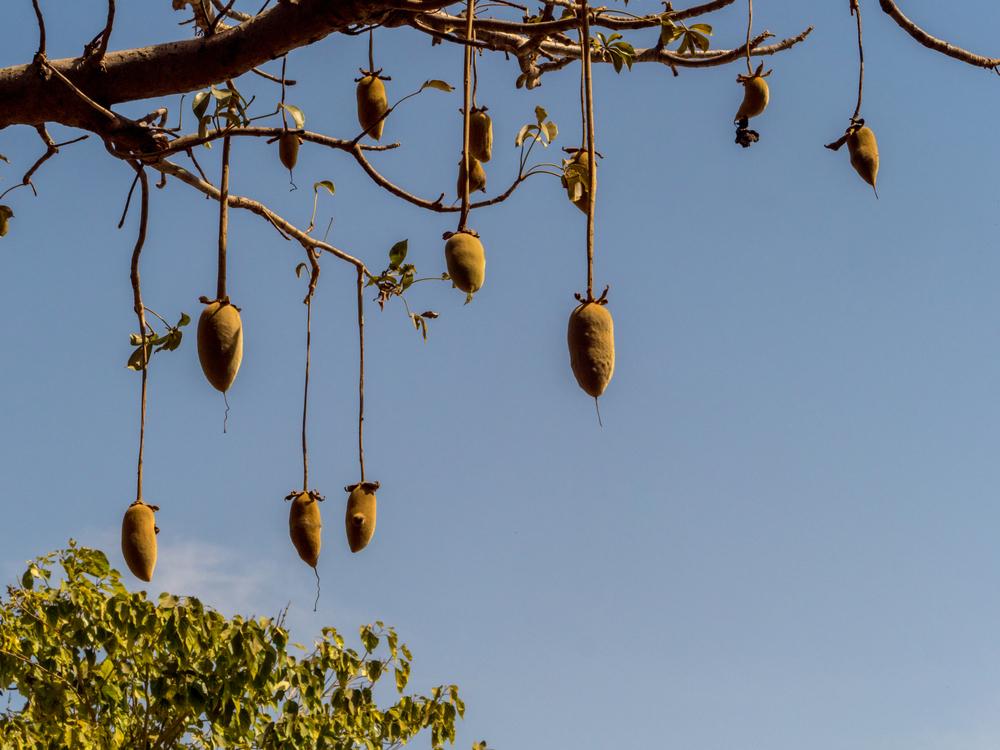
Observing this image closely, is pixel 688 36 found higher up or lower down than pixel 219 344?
higher up

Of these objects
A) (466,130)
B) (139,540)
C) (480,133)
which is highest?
(480,133)

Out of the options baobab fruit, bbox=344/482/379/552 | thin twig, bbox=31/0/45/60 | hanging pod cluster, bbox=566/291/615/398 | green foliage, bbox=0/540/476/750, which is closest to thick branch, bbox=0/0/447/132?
thin twig, bbox=31/0/45/60

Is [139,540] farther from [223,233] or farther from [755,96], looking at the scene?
[755,96]

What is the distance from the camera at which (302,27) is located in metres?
1.61

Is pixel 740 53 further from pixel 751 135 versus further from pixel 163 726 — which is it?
pixel 163 726

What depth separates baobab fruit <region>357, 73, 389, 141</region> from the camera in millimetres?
1979

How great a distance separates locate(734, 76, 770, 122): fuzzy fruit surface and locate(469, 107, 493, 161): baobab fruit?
16.3 inches

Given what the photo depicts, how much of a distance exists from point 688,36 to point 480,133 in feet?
1.20

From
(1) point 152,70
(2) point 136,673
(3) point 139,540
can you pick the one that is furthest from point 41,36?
(2) point 136,673

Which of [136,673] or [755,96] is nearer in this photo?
[755,96]

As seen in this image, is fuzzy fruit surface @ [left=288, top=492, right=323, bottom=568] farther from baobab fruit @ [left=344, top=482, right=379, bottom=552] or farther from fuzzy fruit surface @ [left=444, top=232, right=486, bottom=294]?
fuzzy fruit surface @ [left=444, top=232, right=486, bottom=294]

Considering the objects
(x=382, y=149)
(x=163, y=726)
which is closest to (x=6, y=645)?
(x=163, y=726)

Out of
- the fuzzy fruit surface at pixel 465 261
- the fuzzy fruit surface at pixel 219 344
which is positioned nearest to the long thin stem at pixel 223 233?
the fuzzy fruit surface at pixel 219 344

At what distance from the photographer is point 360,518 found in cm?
164
